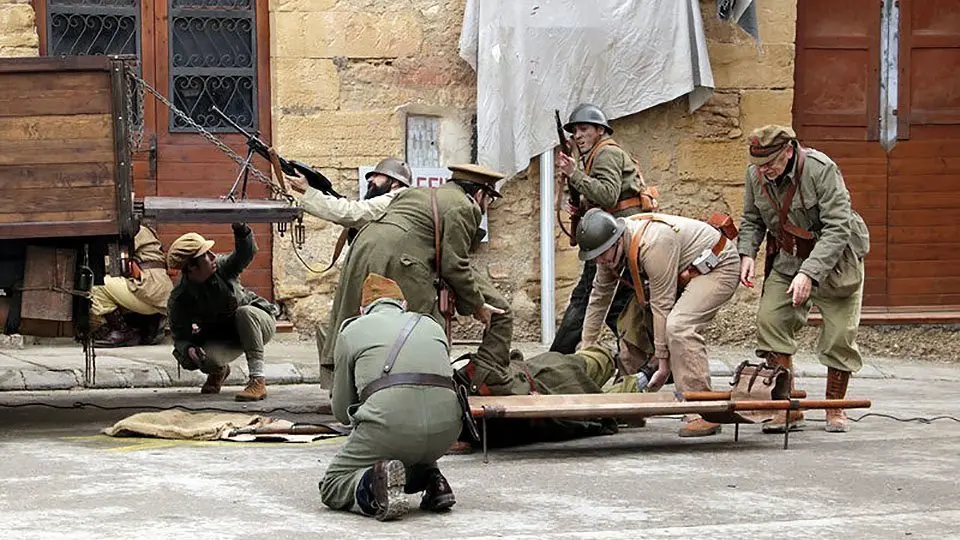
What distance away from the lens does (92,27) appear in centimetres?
1280

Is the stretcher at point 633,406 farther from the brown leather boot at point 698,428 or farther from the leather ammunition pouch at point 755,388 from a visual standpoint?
the brown leather boot at point 698,428

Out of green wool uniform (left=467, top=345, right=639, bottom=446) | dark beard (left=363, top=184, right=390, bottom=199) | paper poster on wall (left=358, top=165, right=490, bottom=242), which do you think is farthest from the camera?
paper poster on wall (left=358, top=165, right=490, bottom=242)

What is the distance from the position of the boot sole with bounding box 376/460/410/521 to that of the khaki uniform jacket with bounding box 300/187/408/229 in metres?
3.08

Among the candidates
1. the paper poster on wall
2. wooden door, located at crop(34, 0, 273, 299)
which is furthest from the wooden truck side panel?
the paper poster on wall

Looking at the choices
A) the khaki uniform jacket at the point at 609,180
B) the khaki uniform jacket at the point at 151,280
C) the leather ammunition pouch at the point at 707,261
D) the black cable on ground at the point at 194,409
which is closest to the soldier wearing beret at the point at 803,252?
the leather ammunition pouch at the point at 707,261

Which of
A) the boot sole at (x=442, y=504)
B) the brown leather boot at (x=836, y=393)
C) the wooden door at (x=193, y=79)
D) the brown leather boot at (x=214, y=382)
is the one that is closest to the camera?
the boot sole at (x=442, y=504)

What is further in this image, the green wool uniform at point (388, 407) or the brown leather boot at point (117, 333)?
the brown leather boot at point (117, 333)

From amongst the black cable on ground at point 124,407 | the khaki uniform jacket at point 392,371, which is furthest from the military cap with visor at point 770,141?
the black cable on ground at point 124,407

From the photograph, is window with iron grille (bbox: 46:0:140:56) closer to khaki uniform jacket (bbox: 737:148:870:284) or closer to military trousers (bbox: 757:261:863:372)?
khaki uniform jacket (bbox: 737:148:870:284)

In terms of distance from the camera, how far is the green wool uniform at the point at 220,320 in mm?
10586

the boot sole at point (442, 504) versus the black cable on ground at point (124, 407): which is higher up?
the boot sole at point (442, 504)

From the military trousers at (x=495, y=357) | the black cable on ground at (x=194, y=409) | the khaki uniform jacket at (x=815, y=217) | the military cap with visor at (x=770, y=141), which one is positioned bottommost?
the black cable on ground at (x=194, y=409)

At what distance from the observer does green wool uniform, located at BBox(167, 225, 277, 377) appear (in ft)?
34.7

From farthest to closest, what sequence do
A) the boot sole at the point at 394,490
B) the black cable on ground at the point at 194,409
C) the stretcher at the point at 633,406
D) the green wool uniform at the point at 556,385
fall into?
the black cable on ground at the point at 194,409 < the green wool uniform at the point at 556,385 < the stretcher at the point at 633,406 < the boot sole at the point at 394,490
